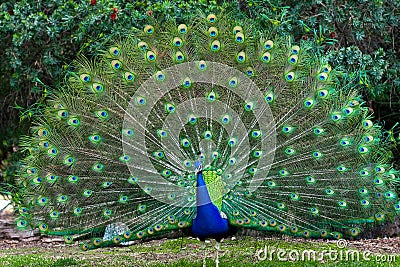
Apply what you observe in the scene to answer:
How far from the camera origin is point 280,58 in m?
5.45

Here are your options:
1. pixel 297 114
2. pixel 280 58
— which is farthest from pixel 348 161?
pixel 280 58

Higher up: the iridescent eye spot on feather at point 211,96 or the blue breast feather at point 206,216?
the iridescent eye spot on feather at point 211,96

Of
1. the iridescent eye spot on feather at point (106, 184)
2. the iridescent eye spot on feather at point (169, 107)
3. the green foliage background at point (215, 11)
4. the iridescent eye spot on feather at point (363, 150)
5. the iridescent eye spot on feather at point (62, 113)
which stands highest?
the green foliage background at point (215, 11)

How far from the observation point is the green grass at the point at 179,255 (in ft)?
20.0

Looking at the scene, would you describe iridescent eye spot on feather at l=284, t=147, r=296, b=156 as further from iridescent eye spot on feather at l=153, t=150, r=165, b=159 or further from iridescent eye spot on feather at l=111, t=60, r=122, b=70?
iridescent eye spot on feather at l=111, t=60, r=122, b=70

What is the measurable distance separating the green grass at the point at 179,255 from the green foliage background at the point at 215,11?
1.57m

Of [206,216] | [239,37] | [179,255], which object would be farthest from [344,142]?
[179,255]

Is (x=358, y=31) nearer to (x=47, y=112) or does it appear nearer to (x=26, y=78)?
(x=47, y=112)

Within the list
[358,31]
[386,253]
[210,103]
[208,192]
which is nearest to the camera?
[208,192]

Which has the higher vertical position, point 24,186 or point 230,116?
point 230,116

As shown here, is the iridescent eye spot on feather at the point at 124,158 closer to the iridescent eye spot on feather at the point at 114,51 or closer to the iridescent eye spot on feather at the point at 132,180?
the iridescent eye spot on feather at the point at 132,180

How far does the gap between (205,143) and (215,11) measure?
7.15 ft

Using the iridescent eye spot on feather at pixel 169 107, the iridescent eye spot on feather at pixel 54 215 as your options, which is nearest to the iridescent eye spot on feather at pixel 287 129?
the iridescent eye spot on feather at pixel 169 107

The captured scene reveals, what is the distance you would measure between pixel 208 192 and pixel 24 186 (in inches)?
71.0
